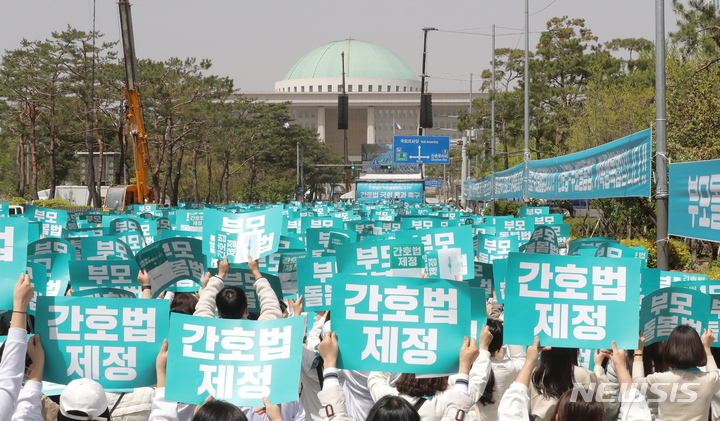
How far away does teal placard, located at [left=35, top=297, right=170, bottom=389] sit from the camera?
172 inches

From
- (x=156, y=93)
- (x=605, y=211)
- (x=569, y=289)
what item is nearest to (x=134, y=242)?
(x=569, y=289)

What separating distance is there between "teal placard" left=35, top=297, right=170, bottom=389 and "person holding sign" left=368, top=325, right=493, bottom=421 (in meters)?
1.25

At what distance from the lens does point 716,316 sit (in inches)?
200

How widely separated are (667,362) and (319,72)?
164935 millimetres

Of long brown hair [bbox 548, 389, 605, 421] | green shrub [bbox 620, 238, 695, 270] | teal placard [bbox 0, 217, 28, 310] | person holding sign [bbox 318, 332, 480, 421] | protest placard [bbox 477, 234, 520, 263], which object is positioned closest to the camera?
person holding sign [bbox 318, 332, 480, 421]

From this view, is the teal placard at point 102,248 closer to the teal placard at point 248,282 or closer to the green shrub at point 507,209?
the teal placard at point 248,282

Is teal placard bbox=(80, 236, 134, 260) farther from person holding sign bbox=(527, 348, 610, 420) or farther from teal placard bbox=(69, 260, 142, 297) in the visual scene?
person holding sign bbox=(527, 348, 610, 420)

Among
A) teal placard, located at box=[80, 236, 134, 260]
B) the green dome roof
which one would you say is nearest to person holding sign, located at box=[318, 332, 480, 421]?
teal placard, located at box=[80, 236, 134, 260]

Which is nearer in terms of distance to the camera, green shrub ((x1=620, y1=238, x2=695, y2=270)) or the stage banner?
the stage banner

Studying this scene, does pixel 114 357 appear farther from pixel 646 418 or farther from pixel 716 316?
pixel 716 316

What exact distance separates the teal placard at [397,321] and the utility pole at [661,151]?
6.43m

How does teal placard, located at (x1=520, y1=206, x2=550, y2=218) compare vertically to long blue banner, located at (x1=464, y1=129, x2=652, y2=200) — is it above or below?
below

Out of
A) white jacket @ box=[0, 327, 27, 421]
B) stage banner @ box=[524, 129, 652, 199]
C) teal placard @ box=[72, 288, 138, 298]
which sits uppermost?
stage banner @ box=[524, 129, 652, 199]

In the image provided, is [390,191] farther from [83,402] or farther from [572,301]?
[83,402]
